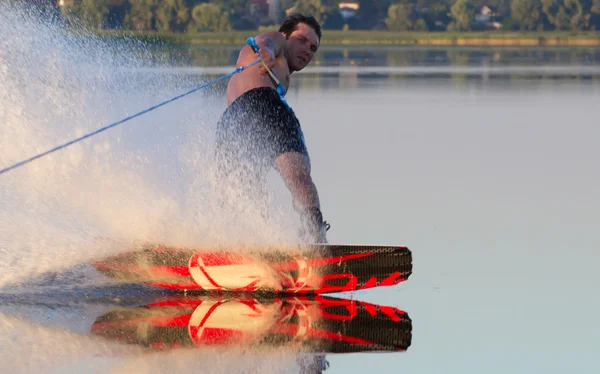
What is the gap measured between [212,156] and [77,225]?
3.28ft

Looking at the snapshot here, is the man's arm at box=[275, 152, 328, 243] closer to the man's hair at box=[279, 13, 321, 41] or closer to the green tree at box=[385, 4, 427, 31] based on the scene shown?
the man's hair at box=[279, 13, 321, 41]

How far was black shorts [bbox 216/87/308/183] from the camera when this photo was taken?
8.95 m

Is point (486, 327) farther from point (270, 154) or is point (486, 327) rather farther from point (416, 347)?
point (270, 154)

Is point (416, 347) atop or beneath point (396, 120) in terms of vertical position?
atop

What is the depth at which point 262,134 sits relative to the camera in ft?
29.5

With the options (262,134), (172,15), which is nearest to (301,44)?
(262,134)

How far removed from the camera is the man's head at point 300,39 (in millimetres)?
9516

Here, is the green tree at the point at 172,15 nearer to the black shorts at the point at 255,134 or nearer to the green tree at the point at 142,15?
the green tree at the point at 142,15

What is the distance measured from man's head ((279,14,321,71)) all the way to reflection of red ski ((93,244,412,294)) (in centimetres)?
175

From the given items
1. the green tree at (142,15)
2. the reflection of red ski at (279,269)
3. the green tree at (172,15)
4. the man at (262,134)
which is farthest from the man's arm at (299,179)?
the green tree at (172,15)

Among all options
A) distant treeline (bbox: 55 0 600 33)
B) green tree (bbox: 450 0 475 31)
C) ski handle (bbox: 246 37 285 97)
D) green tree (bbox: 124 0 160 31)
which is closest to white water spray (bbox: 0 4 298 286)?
ski handle (bbox: 246 37 285 97)

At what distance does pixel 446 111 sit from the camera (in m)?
21.5

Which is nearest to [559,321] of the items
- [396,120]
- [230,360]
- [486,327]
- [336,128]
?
[486,327]

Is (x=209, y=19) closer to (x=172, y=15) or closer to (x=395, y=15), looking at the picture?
(x=172, y=15)
